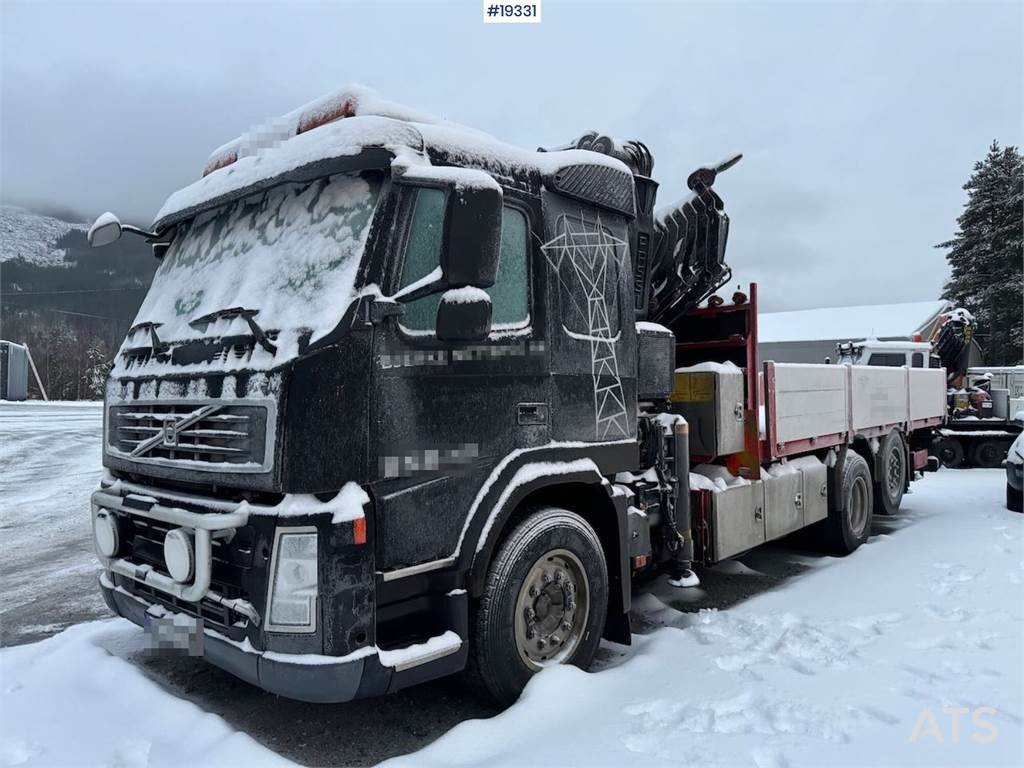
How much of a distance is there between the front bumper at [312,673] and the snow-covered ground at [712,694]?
381 mm

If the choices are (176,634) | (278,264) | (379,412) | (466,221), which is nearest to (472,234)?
(466,221)

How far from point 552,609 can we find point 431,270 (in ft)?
6.18

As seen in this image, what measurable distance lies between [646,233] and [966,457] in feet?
49.3

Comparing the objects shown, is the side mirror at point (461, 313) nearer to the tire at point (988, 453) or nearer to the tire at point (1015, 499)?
the tire at point (1015, 499)

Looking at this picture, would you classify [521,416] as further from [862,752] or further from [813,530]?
[813,530]

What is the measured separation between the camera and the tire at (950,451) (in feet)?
52.7

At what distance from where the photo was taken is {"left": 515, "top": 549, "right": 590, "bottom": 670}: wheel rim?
3545 millimetres

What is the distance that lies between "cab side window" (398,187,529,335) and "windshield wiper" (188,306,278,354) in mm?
565

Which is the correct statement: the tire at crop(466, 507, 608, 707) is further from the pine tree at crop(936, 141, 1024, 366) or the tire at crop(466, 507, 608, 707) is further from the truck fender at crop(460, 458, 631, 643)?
the pine tree at crop(936, 141, 1024, 366)

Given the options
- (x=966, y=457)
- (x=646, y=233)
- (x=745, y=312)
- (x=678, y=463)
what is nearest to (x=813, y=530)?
(x=745, y=312)

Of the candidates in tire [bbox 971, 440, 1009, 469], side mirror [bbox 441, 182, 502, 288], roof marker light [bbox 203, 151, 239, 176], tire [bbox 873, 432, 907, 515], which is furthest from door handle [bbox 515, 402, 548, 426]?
tire [bbox 971, 440, 1009, 469]

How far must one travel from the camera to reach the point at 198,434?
3.05 m

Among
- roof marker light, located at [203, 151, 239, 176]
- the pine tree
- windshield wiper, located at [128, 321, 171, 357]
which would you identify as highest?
the pine tree

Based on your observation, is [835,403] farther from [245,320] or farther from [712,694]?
[245,320]
